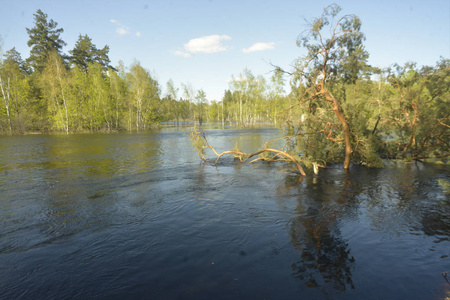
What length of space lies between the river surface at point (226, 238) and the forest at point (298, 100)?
4.31 m

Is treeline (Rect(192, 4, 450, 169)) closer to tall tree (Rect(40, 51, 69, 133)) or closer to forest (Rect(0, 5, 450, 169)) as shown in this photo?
forest (Rect(0, 5, 450, 169))

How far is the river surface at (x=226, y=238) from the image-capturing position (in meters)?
5.97

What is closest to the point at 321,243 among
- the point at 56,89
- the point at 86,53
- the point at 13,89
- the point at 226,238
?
the point at 226,238

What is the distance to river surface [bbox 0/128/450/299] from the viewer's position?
597cm

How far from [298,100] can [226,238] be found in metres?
12.3

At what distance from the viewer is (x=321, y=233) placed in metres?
8.62

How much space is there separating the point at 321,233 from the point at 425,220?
4.54 meters

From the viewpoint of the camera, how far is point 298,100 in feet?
56.5

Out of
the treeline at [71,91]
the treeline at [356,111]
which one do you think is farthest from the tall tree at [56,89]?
the treeline at [356,111]

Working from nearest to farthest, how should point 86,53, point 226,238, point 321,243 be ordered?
point 321,243 < point 226,238 < point 86,53

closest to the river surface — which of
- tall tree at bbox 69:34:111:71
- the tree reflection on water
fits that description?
the tree reflection on water

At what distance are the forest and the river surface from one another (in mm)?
4309

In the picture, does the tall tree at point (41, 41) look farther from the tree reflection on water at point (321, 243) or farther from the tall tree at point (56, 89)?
the tree reflection on water at point (321, 243)

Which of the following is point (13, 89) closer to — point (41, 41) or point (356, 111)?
point (41, 41)
